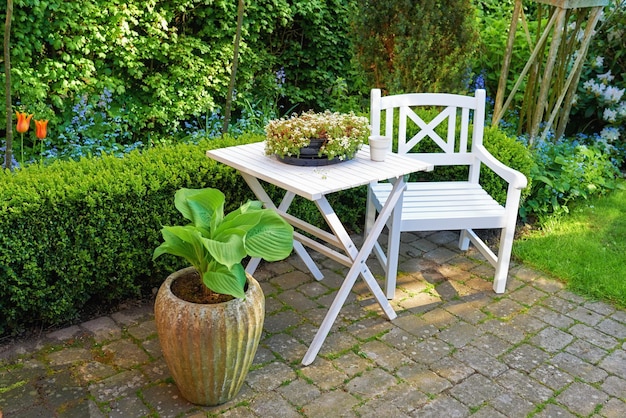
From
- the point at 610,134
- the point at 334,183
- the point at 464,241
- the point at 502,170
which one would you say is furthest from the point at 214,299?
the point at 610,134

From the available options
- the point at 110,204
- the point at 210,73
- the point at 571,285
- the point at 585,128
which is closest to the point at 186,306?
the point at 110,204

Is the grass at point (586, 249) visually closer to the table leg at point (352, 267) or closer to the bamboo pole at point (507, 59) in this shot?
the bamboo pole at point (507, 59)

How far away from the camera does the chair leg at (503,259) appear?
3908 mm

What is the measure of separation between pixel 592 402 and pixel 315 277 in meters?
1.78

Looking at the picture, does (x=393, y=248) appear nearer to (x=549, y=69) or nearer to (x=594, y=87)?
(x=549, y=69)

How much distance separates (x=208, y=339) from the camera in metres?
2.71

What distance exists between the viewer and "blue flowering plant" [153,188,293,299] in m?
2.69

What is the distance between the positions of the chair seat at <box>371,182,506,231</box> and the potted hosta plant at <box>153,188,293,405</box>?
115 cm

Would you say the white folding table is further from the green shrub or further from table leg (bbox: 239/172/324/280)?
the green shrub

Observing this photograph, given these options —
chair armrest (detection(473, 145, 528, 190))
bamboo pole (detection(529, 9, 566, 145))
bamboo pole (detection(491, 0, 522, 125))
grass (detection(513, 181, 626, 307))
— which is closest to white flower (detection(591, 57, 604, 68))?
bamboo pole (detection(529, 9, 566, 145))

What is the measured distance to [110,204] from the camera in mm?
3480

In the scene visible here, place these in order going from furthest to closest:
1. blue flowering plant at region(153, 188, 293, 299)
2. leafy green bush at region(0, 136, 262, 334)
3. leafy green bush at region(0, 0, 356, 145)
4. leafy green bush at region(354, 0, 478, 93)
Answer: leafy green bush at region(354, 0, 478, 93) < leafy green bush at region(0, 0, 356, 145) < leafy green bush at region(0, 136, 262, 334) < blue flowering plant at region(153, 188, 293, 299)

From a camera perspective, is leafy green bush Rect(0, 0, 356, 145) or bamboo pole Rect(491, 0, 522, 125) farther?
bamboo pole Rect(491, 0, 522, 125)

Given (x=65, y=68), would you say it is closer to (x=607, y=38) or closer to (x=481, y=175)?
(x=481, y=175)
